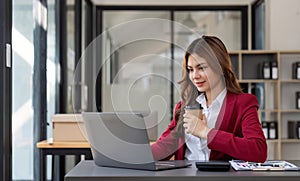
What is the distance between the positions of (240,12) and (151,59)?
126 cm

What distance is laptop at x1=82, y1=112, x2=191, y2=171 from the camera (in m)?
1.74

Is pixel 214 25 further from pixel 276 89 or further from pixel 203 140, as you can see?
pixel 203 140

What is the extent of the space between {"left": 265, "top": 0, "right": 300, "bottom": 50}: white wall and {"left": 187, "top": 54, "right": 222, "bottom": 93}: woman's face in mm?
3675

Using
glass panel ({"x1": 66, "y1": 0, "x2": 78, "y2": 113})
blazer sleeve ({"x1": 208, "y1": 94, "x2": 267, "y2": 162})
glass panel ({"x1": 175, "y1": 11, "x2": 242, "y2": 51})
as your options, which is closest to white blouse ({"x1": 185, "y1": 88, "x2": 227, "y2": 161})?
blazer sleeve ({"x1": 208, "y1": 94, "x2": 267, "y2": 162})

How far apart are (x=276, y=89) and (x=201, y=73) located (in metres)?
3.59

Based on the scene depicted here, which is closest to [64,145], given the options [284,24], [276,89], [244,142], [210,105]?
[210,105]

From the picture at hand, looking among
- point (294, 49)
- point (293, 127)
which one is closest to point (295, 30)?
point (294, 49)

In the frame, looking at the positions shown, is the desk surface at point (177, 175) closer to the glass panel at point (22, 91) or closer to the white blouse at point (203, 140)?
the white blouse at point (203, 140)

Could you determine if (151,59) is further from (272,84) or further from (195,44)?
(195,44)

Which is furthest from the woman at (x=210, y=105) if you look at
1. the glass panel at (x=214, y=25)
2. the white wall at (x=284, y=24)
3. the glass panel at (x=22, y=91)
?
the glass panel at (x=214, y=25)

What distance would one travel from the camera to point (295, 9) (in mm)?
5684

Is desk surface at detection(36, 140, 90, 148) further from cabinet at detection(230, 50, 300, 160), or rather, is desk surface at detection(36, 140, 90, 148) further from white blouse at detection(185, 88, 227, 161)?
cabinet at detection(230, 50, 300, 160)

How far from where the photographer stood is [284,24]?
571cm

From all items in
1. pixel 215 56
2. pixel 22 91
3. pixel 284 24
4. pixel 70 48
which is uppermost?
pixel 284 24
